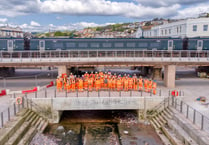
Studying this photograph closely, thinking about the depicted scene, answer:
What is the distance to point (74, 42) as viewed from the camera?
96.8 feet

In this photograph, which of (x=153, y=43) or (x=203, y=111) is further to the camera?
(x=153, y=43)

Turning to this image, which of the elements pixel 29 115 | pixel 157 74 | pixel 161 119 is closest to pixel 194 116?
pixel 161 119

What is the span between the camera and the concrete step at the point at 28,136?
43.4ft

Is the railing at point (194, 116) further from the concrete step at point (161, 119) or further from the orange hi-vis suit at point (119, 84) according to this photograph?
the orange hi-vis suit at point (119, 84)

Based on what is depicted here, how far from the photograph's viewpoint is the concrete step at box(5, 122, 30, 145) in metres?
12.2

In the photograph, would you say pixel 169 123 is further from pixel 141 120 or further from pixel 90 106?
pixel 90 106

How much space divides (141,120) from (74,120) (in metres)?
6.30

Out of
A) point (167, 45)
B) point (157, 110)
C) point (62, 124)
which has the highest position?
point (167, 45)

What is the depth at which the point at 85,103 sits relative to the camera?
18.2 meters

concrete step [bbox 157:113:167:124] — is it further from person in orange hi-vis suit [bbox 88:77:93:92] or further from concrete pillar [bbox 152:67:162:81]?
concrete pillar [bbox 152:67:162:81]

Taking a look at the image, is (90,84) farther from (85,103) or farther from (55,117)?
(55,117)

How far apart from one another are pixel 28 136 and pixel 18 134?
39.0 inches

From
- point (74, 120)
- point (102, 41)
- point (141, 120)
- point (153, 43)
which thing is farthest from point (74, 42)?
point (141, 120)

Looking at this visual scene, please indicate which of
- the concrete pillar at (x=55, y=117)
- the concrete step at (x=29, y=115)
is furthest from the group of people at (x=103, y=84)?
the concrete step at (x=29, y=115)
